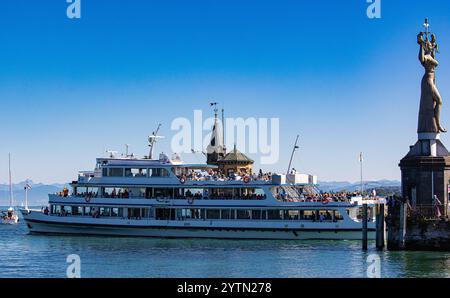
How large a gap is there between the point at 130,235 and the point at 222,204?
8.03 meters

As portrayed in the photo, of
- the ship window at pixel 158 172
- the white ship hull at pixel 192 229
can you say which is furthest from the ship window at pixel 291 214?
the ship window at pixel 158 172

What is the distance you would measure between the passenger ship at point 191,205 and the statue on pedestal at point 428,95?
1190cm

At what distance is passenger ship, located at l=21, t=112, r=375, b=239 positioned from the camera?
5469 cm

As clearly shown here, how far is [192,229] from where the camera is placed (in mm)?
57000

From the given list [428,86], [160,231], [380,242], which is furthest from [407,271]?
[160,231]

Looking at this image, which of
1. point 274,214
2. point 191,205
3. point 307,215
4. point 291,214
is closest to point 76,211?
point 191,205

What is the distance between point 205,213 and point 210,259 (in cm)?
1600

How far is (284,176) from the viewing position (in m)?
55.6

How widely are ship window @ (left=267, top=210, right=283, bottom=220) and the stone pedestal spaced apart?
46.8ft

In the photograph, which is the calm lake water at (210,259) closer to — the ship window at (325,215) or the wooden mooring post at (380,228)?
the wooden mooring post at (380,228)

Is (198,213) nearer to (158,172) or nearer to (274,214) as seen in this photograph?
(158,172)

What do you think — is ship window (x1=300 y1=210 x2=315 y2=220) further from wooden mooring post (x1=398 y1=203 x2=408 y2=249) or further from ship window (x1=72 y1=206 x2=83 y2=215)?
ship window (x1=72 y1=206 x2=83 y2=215)
